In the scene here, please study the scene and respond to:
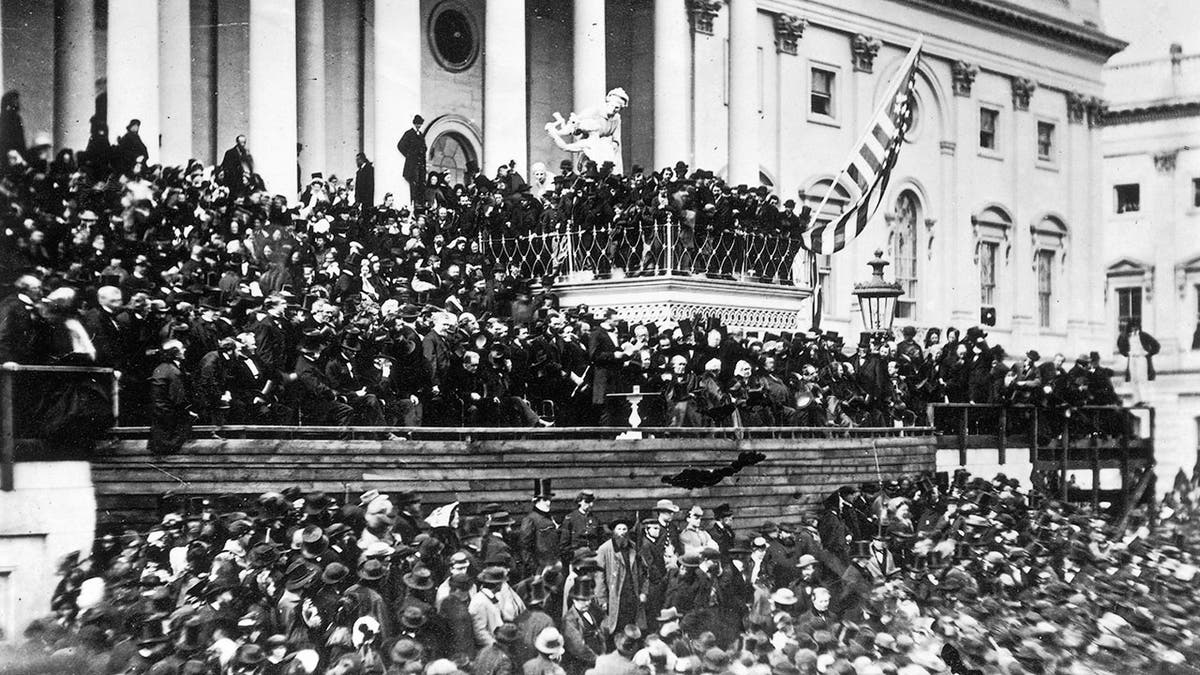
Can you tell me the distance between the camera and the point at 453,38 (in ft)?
116

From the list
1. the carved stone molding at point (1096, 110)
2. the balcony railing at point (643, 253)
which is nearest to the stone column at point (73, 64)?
the balcony railing at point (643, 253)

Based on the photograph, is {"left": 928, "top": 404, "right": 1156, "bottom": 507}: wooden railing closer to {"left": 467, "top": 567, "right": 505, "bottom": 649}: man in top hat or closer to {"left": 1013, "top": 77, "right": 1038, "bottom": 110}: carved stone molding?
{"left": 467, "top": 567, "right": 505, "bottom": 649}: man in top hat

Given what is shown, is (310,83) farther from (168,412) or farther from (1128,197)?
(1128,197)

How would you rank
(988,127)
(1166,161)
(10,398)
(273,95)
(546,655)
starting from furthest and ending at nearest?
(988,127) → (1166,161) → (273,95) → (10,398) → (546,655)

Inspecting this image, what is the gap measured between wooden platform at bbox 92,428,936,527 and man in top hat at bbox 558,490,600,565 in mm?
648

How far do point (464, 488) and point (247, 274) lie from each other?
5.10 m

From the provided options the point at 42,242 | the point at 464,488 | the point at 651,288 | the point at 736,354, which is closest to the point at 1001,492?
the point at 736,354

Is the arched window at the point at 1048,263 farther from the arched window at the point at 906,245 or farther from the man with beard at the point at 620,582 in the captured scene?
the man with beard at the point at 620,582

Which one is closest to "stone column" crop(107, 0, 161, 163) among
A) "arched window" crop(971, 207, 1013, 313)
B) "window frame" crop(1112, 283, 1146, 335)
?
"arched window" crop(971, 207, 1013, 313)

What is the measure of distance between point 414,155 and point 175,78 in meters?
4.52

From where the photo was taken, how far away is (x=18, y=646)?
11.9 meters

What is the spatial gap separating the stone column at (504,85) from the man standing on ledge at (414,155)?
2306 millimetres

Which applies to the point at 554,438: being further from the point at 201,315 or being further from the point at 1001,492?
the point at 1001,492

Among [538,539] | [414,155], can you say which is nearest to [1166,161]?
[414,155]
